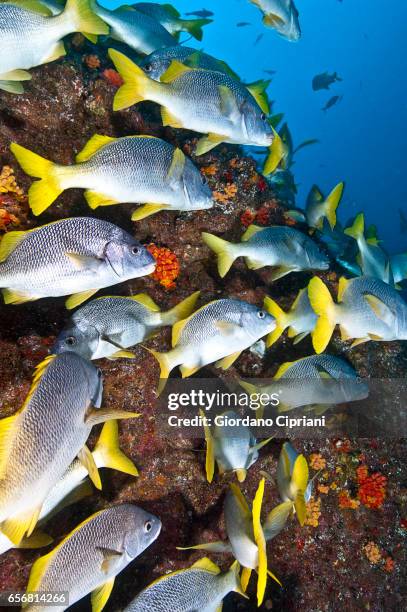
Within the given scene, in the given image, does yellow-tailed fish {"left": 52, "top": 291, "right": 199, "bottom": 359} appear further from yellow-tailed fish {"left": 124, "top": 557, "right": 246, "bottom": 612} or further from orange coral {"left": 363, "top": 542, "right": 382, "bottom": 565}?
orange coral {"left": 363, "top": 542, "right": 382, "bottom": 565}

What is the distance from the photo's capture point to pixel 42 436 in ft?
6.18

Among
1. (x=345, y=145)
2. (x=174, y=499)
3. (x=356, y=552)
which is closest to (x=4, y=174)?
(x=174, y=499)

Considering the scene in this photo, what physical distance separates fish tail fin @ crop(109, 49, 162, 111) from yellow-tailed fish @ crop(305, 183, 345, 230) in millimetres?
2531

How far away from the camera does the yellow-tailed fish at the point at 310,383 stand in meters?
3.93

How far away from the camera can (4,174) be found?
353 cm

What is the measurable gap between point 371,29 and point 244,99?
113944mm

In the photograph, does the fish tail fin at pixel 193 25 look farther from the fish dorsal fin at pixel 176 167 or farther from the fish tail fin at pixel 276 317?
the fish tail fin at pixel 276 317

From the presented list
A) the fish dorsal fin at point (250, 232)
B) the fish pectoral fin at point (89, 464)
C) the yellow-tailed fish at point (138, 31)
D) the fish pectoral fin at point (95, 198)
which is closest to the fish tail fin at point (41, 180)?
the fish pectoral fin at point (95, 198)

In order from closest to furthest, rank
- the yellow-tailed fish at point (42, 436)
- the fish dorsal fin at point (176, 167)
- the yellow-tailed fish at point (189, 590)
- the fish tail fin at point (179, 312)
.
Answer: the yellow-tailed fish at point (42, 436) → the yellow-tailed fish at point (189, 590) → the fish dorsal fin at point (176, 167) → the fish tail fin at point (179, 312)

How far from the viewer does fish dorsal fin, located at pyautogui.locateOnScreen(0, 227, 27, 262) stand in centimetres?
254

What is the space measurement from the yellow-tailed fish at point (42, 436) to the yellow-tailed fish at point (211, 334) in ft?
3.70

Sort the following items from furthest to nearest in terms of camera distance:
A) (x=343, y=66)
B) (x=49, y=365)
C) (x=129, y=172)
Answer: (x=343, y=66), (x=129, y=172), (x=49, y=365)

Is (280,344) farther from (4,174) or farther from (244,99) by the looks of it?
(4,174)

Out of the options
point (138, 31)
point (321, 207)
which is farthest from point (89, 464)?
point (138, 31)
